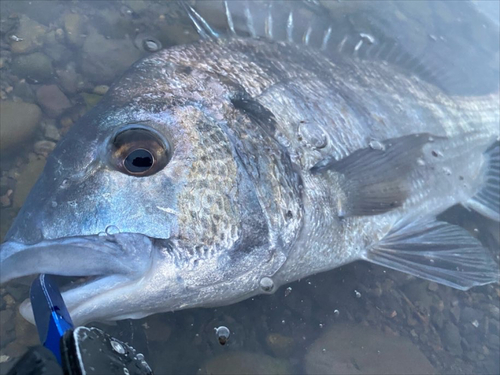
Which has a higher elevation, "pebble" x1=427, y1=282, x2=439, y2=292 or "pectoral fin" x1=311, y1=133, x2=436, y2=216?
"pectoral fin" x1=311, y1=133, x2=436, y2=216

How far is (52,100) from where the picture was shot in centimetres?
281

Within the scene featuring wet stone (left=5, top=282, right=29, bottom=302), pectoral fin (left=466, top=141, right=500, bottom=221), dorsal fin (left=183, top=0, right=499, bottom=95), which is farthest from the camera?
pectoral fin (left=466, top=141, right=500, bottom=221)

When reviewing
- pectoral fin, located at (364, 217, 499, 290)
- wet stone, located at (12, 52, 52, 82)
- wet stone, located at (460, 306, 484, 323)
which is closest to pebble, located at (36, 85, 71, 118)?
wet stone, located at (12, 52, 52, 82)

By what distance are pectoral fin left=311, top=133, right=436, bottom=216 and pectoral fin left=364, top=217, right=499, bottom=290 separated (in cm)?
32

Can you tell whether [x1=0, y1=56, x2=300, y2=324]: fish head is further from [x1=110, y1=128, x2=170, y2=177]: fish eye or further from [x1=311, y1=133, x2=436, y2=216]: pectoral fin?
[x1=311, y1=133, x2=436, y2=216]: pectoral fin

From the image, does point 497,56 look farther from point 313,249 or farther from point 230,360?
point 230,360

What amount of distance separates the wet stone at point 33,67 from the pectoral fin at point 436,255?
9.15 ft

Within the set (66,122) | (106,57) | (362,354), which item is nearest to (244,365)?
(362,354)

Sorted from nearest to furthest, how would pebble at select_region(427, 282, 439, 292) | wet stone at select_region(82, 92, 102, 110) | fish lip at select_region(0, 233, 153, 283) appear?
fish lip at select_region(0, 233, 153, 283) → wet stone at select_region(82, 92, 102, 110) → pebble at select_region(427, 282, 439, 292)

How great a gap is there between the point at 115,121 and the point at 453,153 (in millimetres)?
2925

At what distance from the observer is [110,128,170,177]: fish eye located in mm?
1481

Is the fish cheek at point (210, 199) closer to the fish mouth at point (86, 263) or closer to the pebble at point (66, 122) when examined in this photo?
the fish mouth at point (86, 263)

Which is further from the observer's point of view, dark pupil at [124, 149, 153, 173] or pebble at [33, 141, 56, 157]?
pebble at [33, 141, 56, 157]

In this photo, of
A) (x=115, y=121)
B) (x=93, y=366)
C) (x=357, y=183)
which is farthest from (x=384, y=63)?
(x=93, y=366)
